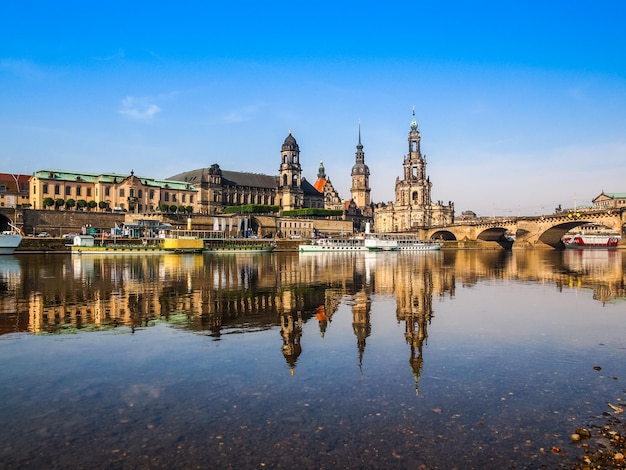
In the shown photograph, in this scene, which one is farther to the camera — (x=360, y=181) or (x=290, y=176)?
(x=360, y=181)

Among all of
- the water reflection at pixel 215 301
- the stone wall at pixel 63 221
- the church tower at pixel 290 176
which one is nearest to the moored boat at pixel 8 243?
the stone wall at pixel 63 221

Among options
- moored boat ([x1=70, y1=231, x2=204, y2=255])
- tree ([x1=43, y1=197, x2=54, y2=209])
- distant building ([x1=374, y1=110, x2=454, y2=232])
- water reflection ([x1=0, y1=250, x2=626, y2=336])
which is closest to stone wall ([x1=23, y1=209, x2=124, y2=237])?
tree ([x1=43, y1=197, x2=54, y2=209])

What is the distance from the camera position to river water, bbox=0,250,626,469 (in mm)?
6380

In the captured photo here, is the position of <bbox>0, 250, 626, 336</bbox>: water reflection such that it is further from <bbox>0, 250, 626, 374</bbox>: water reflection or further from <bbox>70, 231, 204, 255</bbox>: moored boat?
<bbox>70, 231, 204, 255</bbox>: moored boat

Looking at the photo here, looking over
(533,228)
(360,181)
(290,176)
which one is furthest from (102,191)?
(360,181)

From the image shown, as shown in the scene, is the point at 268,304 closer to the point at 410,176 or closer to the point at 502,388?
the point at 502,388

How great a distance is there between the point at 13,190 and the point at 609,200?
17371 centimetres

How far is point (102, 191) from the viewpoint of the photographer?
98375 millimetres

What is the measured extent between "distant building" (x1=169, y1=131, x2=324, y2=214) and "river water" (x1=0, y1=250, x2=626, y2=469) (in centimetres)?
10532

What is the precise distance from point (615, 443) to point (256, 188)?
127m

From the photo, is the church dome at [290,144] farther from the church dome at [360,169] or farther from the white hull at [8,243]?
the white hull at [8,243]

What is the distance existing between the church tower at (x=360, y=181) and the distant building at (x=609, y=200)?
246 ft

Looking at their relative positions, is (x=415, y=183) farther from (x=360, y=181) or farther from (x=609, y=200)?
(x=609, y=200)

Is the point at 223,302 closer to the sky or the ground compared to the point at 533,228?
closer to the ground
